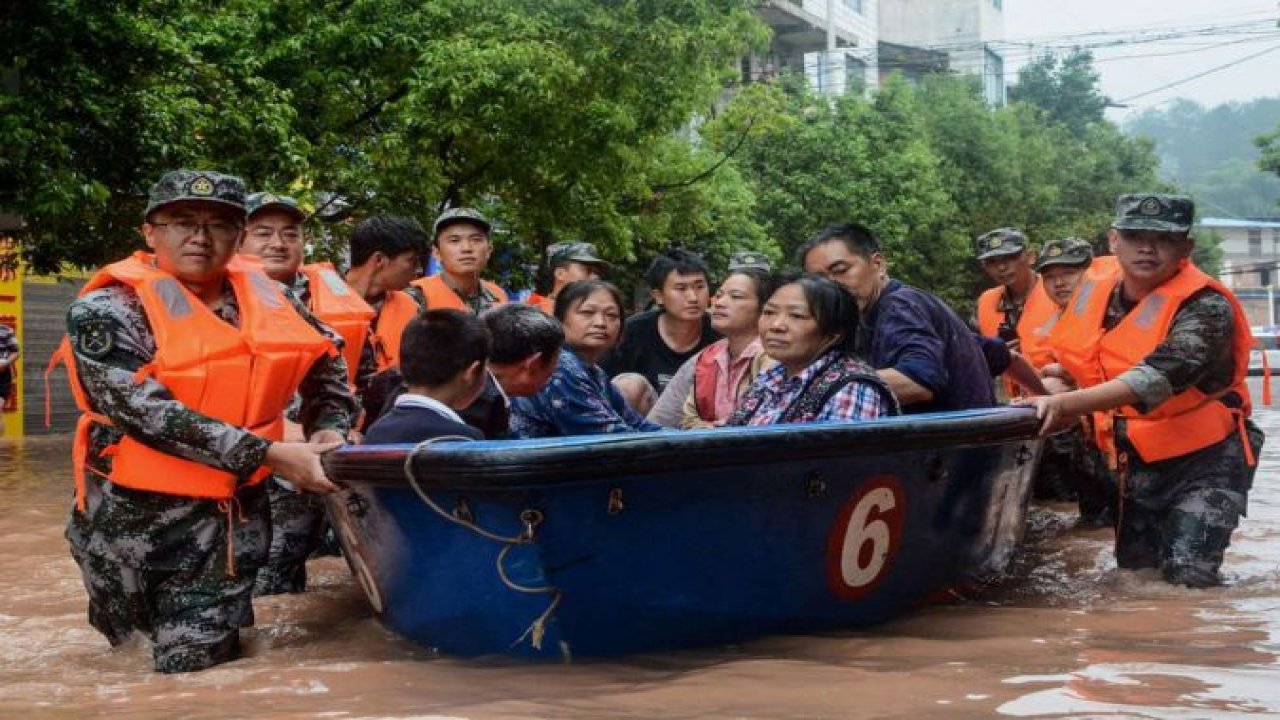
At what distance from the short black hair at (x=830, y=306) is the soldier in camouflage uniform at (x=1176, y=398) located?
0.92 metres

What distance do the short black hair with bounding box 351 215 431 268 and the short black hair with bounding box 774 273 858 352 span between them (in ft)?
7.01

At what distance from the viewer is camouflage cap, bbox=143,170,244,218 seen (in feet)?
15.5

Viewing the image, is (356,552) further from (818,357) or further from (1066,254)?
(1066,254)

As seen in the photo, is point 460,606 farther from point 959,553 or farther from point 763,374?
point 959,553

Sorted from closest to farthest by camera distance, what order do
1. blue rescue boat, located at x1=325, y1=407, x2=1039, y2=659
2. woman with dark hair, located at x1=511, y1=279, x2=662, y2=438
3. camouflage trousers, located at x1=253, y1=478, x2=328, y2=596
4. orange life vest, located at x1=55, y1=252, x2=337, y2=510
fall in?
blue rescue boat, located at x1=325, y1=407, x2=1039, y2=659, orange life vest, located at x1=55, y1=252, x2=337, y2=510, woman with dark hair, located at x1=511, y1=279, x2=662, y2=438, camouflage trousers, located at x1=253, y1=478, x2=328, y2=596

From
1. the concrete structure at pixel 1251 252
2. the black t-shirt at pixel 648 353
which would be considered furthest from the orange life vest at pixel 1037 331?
the concrete structure at pixel 1251 252

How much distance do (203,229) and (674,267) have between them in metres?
3.32

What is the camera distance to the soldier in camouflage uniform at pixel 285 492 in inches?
250

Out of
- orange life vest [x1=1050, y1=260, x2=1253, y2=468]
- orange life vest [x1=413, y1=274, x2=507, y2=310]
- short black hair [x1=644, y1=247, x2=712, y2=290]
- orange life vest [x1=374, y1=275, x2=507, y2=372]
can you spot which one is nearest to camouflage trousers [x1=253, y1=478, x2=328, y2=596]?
orange life vest [x1=374, y1=275, x2=507, y2=372]

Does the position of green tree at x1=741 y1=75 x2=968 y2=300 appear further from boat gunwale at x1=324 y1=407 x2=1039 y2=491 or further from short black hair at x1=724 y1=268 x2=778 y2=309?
boat gunwale at x1=324 y1=407 x2=1039 y2=491

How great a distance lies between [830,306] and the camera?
212 inches

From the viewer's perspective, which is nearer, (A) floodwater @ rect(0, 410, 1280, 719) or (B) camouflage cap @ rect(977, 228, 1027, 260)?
(A) floodwater @ rect(0, 410, 1280, 719)

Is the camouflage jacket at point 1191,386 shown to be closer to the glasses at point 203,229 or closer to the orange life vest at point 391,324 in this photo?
the orange life vest at point 391,324

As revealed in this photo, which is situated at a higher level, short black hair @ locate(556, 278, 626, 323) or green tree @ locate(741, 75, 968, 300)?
green tree @ locate(741, 75, 968, 300)
